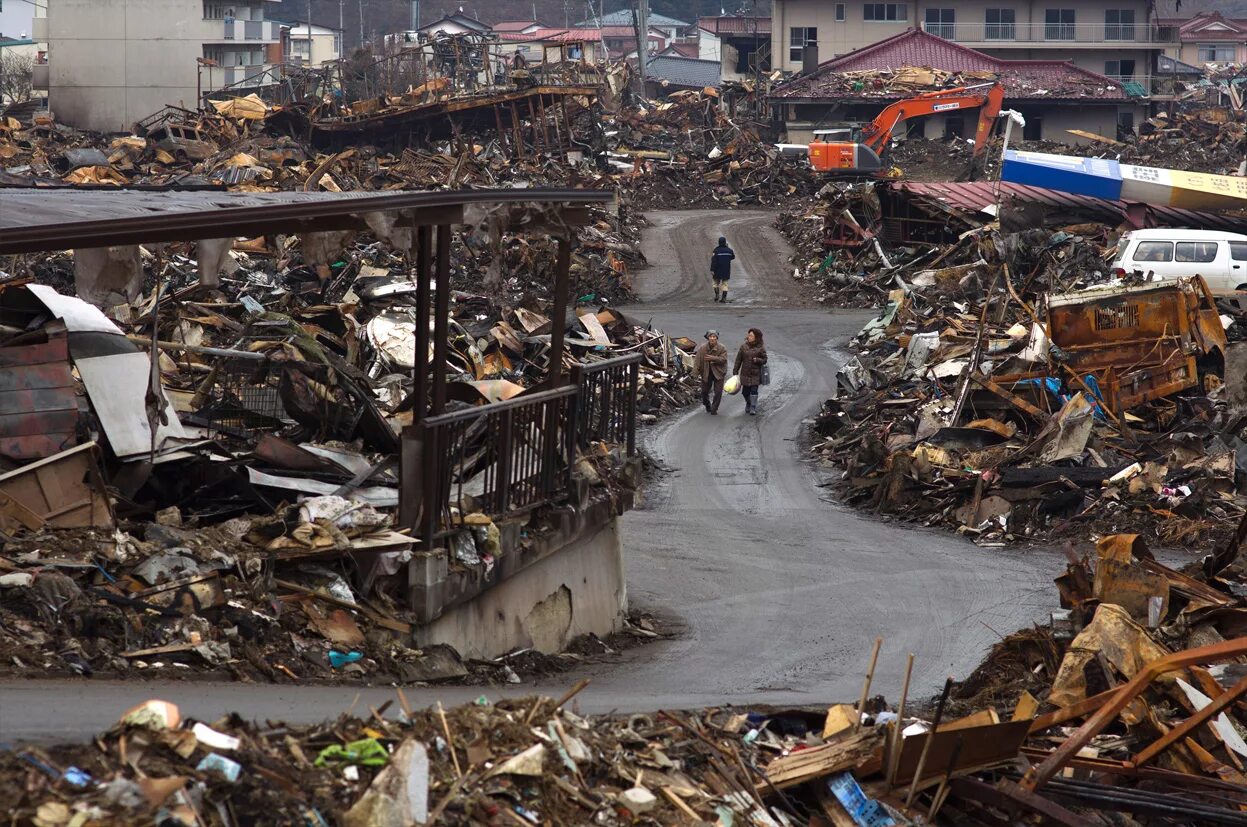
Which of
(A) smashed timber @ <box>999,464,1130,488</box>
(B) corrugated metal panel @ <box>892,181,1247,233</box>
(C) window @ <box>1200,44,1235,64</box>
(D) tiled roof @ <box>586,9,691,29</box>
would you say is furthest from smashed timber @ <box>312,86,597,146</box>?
(C) window @ <box>1200,44,1235,64</box>

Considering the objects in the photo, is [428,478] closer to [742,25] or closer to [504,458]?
[504,458]

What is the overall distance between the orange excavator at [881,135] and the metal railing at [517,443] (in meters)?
29.2

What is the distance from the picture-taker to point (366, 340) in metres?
18.6

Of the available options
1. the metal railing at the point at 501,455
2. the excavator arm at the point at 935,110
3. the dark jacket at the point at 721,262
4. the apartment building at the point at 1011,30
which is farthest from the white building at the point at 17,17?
the metal railing at the point at 501,455

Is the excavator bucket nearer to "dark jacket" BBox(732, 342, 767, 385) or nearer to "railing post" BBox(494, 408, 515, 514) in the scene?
"dark jacket" BBox(732, 342, 767, 385)

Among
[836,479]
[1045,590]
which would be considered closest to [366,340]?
[836,479]

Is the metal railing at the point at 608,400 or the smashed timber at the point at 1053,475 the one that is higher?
the metal railing at the point at 608,400

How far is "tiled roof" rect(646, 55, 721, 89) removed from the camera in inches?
A: 3319

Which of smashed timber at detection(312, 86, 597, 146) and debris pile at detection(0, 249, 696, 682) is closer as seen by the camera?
debris pile at detection(0, 249, 696, 682)

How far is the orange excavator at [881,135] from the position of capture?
39375 millimetres

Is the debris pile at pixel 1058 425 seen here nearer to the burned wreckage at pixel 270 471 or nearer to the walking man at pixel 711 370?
the walking man at pixel 711 370

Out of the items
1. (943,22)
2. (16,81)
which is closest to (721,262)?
(943,22)

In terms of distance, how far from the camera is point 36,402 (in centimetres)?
873

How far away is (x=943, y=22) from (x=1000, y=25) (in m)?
2.83
